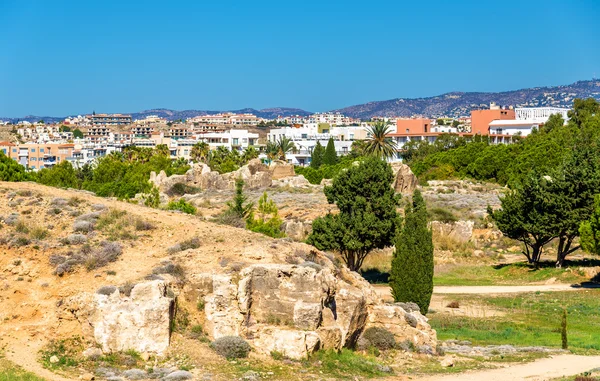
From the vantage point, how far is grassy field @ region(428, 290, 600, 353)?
108ft

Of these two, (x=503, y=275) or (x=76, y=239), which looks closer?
(x=76, y=239)

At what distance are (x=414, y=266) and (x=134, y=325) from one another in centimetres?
1481

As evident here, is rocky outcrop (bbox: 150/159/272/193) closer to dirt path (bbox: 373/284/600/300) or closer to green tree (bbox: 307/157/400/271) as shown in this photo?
green tree (bbox: 307/157/400/271)

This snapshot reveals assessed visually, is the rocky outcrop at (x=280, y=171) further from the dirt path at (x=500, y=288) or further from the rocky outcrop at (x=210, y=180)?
the dirt path at (x=500, y=288)

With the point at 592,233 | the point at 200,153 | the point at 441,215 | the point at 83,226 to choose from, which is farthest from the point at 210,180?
the point at 200,153

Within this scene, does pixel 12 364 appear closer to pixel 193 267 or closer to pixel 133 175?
pixel 193 267

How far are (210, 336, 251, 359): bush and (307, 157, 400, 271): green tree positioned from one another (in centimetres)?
2216

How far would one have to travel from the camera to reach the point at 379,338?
90.5 ft

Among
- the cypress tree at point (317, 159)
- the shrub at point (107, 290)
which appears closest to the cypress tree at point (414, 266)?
the shrub at point (107, 290)

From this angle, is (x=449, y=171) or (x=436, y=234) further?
(x=449, y=171)

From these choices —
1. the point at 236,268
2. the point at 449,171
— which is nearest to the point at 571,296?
the point at 236,268

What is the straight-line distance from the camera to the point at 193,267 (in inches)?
1059

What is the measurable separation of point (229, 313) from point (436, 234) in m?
37.6

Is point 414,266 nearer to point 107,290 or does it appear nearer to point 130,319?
point 107,290
